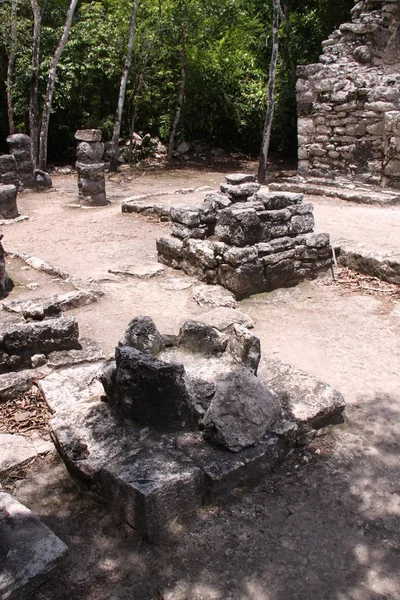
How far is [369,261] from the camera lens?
8.47m

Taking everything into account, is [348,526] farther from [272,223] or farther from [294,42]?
[294,42]

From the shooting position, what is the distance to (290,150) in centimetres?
2155

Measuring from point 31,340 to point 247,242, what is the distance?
11.6ft

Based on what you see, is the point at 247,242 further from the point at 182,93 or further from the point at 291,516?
the point at 182,93

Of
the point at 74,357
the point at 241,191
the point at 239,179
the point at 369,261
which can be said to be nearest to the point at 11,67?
the point at 239,179

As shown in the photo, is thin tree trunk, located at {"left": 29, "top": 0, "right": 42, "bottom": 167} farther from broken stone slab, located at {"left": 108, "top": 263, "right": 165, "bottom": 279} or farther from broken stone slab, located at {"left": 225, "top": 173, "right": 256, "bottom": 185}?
broken stone slab, located at {"left": 108, "top": 263, "right": 165, "bottom": 279}

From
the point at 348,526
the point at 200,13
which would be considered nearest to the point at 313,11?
the point at 200,13

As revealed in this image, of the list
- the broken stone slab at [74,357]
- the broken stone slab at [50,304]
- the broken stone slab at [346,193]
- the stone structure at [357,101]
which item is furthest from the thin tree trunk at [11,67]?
the broken stone slab at [74,357]

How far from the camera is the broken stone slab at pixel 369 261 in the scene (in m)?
8.16

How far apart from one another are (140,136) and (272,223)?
15114 mm

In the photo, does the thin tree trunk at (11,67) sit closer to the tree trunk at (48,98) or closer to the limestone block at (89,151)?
the tree trunk at (48,98)

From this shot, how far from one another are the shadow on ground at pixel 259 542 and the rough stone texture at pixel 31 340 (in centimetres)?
172

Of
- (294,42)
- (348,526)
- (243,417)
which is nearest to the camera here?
(348,526)

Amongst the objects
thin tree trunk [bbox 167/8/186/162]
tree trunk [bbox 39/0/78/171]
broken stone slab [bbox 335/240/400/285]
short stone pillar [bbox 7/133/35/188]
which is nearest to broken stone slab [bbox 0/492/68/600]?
broken stone slab [bbox 335/240/400/285]
